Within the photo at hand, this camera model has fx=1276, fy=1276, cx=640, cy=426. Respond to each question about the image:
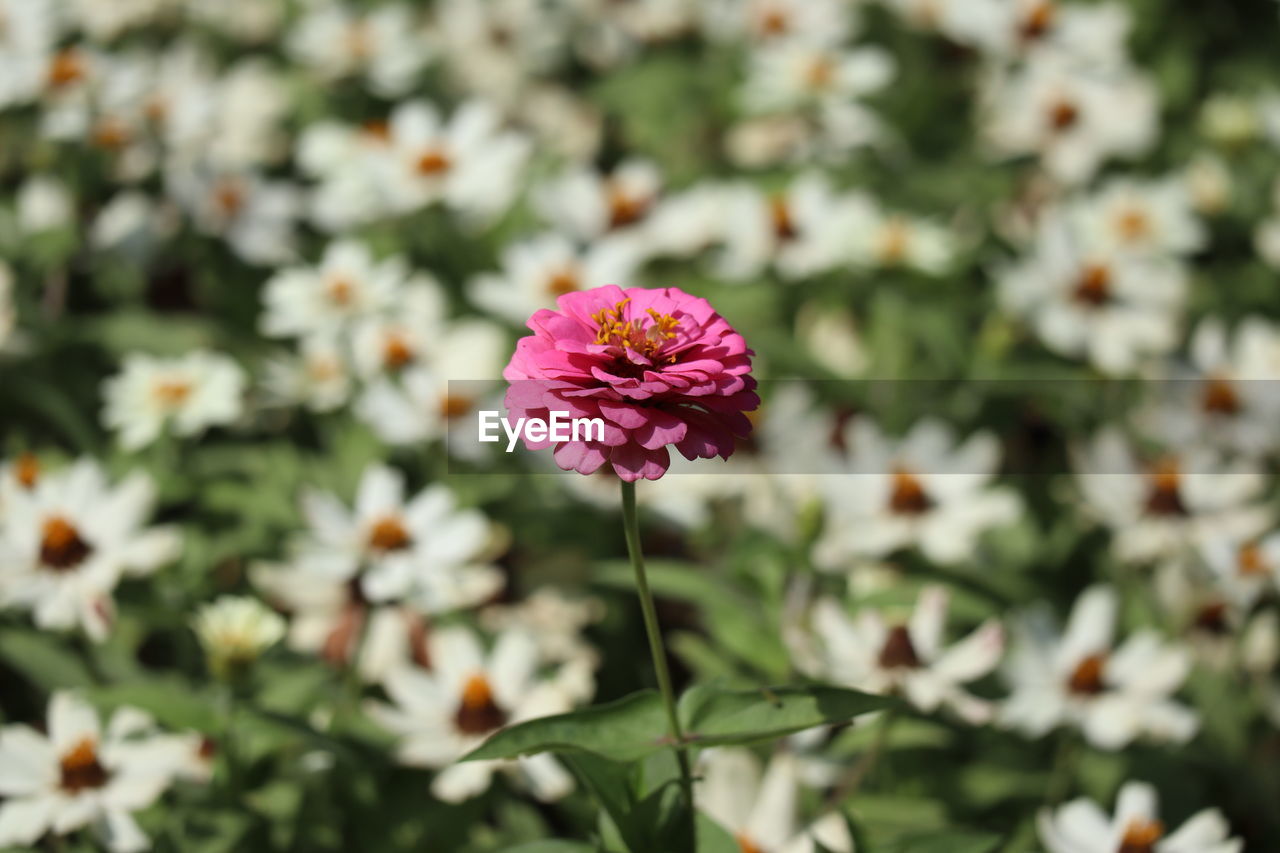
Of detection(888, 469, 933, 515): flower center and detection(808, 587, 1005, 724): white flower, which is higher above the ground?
detection(888, 469, 933, 515): flower center

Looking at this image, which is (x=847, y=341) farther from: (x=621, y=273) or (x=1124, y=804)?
(x=1124, y=804)

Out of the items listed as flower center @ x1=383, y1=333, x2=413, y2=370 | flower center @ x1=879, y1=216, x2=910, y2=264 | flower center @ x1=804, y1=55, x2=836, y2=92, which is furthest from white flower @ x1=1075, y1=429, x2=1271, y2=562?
flower center @ x1=383, y1=333, x2=413, y2=370

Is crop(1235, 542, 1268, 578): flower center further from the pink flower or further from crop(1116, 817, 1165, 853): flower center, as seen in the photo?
the pink flower

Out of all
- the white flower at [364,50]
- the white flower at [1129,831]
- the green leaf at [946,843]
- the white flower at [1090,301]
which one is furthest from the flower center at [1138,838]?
the white flower at [364,50]

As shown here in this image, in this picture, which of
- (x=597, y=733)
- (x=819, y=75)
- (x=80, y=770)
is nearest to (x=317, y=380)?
(x=80, y=770)

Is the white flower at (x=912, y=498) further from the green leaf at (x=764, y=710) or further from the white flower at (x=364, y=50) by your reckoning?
the white flower at (x=364, y=50)

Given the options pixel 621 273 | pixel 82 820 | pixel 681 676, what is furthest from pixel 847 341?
pixel 82 820

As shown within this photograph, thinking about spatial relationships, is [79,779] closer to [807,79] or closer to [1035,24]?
[807,79]
